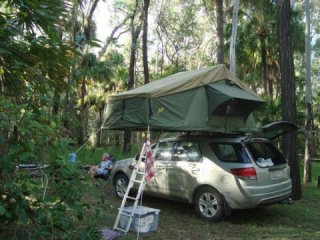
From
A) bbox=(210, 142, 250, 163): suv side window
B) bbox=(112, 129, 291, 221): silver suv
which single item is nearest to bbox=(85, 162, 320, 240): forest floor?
bbox=(112, 129, 291, 221): silver suv

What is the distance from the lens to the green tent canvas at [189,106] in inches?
323

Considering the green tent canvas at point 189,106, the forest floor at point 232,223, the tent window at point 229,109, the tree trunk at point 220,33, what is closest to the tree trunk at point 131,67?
the tree trunk at point 220,33

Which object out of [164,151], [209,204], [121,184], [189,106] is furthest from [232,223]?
[121,184]

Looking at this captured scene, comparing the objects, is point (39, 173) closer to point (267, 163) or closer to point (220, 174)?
point (220, 174)

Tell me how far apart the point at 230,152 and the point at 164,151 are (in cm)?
166

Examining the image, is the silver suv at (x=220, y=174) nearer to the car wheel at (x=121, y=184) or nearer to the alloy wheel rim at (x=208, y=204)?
the alloy wheel rim at (x=208, y=204)

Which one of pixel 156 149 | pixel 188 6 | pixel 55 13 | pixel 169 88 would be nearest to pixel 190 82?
pixel 169 88

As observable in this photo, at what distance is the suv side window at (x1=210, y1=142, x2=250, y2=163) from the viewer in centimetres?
793

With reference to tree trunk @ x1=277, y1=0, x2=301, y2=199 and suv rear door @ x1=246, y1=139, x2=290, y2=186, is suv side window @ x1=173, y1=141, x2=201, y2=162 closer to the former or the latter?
suv rear door @ x1=246, y1=139, x2=290, y2=186

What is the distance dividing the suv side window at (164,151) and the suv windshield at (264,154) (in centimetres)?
183

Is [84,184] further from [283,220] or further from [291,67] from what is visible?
[291,67]

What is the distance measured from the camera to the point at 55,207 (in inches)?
167

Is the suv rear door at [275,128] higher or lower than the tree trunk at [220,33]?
lower

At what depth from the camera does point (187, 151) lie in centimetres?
883
